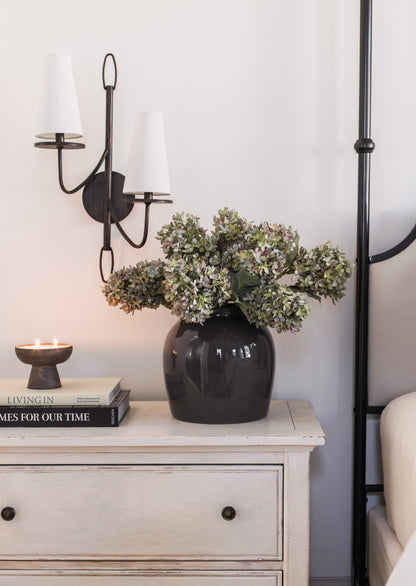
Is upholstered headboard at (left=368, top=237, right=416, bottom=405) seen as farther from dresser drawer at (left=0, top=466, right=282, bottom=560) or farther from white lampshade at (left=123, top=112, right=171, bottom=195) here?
white lampshade at (left=123, top=112, right=171, bottom=195)

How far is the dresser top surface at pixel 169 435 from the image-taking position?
4.00 feet

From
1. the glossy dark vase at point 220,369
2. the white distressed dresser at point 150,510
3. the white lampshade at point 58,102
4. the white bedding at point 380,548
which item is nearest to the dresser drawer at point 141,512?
the white distressed dresser at point 150,510

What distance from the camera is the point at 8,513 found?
1256mm

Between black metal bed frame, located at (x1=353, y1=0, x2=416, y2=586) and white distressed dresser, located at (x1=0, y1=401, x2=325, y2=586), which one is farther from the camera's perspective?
black metal bed frame, located at (x1=353, y1=0, x2=416, y2=586)

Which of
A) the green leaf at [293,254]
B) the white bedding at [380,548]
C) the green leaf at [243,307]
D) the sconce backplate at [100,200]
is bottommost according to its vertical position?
the white bedding at [380,548]

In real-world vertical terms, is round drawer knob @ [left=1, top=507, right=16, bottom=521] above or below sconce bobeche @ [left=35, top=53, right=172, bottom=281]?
below

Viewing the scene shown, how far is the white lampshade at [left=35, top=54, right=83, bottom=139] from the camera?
1421 mm

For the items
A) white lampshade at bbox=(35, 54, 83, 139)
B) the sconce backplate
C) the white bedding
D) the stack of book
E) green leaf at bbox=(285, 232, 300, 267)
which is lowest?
the white bedding

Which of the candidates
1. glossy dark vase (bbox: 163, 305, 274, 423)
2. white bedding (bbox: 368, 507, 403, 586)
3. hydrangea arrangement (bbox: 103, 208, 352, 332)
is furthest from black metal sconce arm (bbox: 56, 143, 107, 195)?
white bedding (bbox: 368, 507, 403, 586)

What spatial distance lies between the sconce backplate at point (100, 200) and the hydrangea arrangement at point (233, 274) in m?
0.28

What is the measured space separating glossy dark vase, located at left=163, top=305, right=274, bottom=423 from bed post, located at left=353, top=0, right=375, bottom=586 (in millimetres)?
312

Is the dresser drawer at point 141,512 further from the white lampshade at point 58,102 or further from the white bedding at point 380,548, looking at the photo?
the white lampshade at point 58,102

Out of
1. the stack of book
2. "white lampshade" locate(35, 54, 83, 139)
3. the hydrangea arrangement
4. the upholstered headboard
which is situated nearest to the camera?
the hydrangea arrangement

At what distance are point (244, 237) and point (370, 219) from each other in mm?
463
